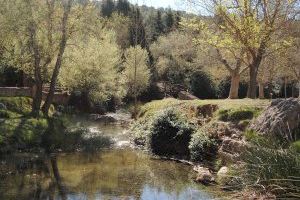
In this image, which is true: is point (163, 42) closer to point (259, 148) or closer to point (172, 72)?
point (172, 72)

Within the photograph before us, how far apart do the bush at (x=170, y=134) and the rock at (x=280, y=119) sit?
4.45 meters

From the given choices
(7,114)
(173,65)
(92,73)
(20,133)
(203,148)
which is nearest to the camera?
(203,148)

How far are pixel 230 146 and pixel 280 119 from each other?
2971 mm

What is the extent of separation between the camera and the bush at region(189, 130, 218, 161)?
20391 millimetres

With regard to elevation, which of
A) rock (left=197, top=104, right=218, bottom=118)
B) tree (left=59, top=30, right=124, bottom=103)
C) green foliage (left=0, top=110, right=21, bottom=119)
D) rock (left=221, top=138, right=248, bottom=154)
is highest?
tree (left=59, top=30, right=124, bottom=103)

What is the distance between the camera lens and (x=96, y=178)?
55.4 feet

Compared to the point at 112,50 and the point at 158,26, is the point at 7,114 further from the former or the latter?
the point at 158,26

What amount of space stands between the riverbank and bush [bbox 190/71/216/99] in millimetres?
28468

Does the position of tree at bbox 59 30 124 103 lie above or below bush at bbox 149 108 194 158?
above

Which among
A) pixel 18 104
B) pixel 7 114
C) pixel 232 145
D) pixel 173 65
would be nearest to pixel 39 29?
pixel 18 104

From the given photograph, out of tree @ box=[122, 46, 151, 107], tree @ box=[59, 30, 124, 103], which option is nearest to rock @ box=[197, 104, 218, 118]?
tree @ box=[59, 30, 124, 103]

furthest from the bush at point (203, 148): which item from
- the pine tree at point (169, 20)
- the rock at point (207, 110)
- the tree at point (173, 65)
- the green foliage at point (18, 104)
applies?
the pine tree at point (169, 20)

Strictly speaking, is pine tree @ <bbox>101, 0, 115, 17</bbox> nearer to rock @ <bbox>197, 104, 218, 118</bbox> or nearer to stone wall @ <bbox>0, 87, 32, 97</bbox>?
stone wall @ <bbox>0, 87, 32, 97</bbox>

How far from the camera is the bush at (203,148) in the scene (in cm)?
2039
